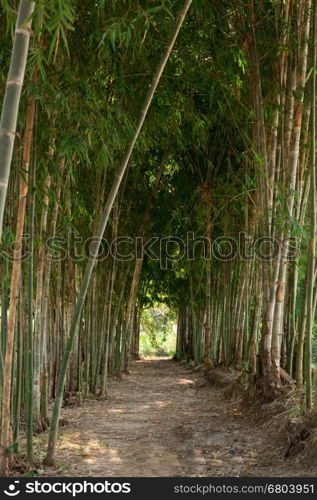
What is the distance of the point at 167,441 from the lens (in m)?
4.50

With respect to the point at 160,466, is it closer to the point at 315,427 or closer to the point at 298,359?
the point at 315,427

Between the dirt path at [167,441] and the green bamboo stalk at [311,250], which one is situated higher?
the green bamboo stalk at [311,250]

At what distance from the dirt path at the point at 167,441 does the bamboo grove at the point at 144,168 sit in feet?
1.13

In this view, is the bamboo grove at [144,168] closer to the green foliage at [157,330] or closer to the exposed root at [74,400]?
the exposed root at [74,400]

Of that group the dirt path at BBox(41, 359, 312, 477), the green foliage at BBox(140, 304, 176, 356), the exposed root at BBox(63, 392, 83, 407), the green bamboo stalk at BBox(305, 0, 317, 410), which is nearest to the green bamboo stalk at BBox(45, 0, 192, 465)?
the dirt path at BBox(41, 359, 312, 477)

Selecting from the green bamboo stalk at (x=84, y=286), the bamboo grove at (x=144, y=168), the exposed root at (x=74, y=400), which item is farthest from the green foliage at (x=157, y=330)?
the green bamboo stalk at (x=84, y=286)

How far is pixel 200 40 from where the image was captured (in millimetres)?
5195

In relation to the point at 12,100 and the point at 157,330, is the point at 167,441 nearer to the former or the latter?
the point at 12,100

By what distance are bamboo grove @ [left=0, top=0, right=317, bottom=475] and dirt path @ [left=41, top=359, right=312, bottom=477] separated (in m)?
0.34

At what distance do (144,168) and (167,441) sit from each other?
474 cm

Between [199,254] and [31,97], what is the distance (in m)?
6.00

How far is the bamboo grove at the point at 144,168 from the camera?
346cm

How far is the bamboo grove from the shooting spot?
3.46 m

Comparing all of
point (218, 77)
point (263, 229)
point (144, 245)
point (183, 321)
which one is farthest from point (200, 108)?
point (183, 321)
